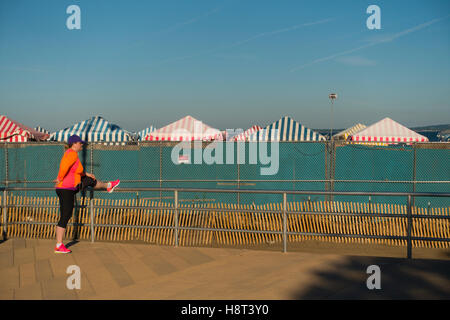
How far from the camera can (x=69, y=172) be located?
718 centimetres

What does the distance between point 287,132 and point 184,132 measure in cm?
433

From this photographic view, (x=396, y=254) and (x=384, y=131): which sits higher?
(x=384, y=131)

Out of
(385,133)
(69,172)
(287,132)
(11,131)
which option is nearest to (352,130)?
(385,133)

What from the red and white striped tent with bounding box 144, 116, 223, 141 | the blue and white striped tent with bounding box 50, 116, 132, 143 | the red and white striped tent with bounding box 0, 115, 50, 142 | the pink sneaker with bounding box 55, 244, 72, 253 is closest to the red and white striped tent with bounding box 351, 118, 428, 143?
the red and white striped tent with bounding box 144, 116, 223, 141

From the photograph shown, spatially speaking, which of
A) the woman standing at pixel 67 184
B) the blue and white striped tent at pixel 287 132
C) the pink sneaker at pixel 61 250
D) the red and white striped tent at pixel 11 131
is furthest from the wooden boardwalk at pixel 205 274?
the red and white striped tent at pixel 11 131

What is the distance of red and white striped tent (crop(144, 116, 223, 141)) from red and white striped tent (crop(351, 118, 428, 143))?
6.16 metres

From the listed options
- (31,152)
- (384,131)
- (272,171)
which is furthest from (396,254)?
(31,152)

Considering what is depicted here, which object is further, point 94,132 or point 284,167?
point 94,132

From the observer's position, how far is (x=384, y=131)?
741 inches

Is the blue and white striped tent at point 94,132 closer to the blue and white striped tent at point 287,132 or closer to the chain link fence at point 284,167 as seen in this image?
the chain link fence at point 284,167

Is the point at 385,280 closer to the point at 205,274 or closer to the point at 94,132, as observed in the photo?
the point at 205,274
